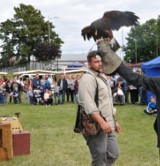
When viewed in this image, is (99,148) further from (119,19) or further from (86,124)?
(119,19)

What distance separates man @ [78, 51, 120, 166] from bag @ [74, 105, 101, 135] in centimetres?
6

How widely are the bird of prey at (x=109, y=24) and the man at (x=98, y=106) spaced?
1419 millimetres

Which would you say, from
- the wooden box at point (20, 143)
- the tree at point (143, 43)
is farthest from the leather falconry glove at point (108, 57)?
the tree at point (143, 43)

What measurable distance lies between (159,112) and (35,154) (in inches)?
199

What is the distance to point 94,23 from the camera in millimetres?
3176

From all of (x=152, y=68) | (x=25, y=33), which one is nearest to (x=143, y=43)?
(x=25, y=33)

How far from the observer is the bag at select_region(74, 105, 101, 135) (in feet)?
15.8

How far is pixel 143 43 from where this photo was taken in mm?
90312

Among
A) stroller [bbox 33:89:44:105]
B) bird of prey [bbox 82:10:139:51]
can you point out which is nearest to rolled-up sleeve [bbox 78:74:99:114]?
bird of prey [bbox 82:10:139:51]

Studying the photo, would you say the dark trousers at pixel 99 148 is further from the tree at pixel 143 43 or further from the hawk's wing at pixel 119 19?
the tree at pixel 143 43

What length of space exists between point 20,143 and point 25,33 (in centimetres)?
6154

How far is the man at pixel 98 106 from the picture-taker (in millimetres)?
4777

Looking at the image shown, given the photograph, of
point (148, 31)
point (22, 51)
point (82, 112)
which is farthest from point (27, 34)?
point (82, 112)

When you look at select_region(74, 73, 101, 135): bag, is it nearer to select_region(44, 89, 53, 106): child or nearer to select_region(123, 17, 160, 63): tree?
select_region(44, 89, 53, 106): child
